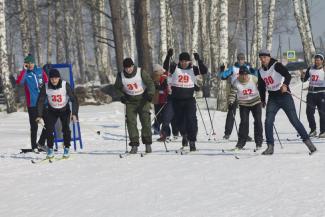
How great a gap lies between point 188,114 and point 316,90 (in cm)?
361

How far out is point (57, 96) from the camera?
10.5 meters

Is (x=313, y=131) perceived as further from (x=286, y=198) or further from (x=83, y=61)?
→ (x=83, y=61)

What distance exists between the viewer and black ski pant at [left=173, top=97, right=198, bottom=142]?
10.7 meters

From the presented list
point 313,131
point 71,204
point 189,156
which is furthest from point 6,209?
point 313,131

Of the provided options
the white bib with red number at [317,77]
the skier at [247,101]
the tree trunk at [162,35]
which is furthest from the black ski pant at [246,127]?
the tree trunk at [162,35]

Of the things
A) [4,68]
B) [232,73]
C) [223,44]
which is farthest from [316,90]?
[4,68]

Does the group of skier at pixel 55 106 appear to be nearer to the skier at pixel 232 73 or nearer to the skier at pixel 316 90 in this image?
the skier at pixel 232 73

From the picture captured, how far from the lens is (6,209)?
7.07m

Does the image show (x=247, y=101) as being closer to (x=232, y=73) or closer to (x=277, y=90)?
(x=277, y=90)

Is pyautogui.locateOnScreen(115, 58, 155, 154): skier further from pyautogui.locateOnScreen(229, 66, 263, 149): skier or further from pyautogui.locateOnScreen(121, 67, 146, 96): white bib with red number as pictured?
pyautogui.locateOnScreen(229, 66, 263, 149): skier

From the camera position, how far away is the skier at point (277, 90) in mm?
9352

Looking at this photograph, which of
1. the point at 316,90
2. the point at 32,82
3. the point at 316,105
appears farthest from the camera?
the point at 316,105

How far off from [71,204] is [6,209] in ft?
2.59

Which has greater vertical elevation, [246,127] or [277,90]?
[277,90]
